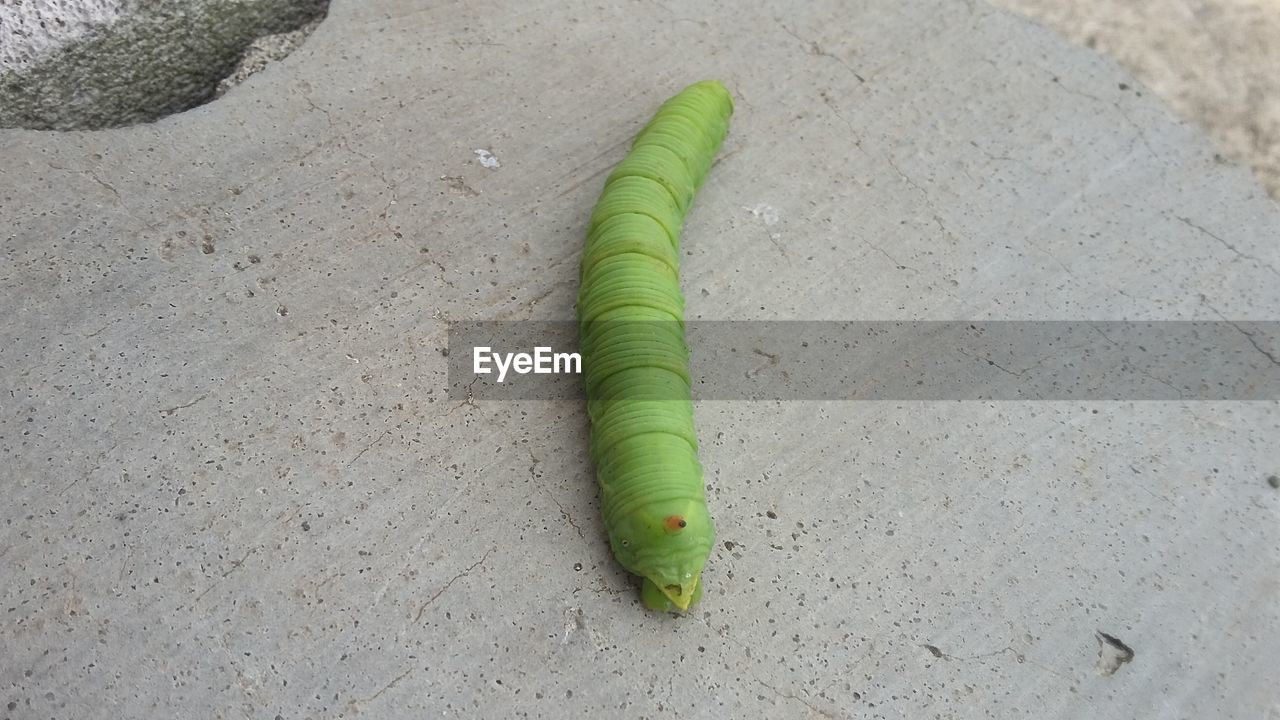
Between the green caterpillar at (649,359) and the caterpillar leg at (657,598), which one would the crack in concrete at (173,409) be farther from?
the caterpillar leg at (657,598)

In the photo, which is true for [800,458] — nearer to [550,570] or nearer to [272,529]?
[550,570]

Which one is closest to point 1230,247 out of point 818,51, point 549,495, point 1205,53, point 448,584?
point 1205,53

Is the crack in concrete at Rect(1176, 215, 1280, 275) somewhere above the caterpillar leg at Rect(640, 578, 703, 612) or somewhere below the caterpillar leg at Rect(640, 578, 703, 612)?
above

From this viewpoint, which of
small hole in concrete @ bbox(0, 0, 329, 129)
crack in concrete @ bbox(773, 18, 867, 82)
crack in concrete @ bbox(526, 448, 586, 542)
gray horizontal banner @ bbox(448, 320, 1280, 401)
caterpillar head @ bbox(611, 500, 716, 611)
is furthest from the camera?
crack in concrete @ bbox(773, 18, 867, 82)

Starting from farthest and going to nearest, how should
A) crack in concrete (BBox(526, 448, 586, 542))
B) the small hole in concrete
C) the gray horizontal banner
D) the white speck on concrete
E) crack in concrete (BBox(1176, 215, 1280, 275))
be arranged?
crack in concrete (BBox(1176, 215, 1280, 275)), the white speck on concrete, the small hole in concrete, the gray horizontal banner, crack in concrete (BBox(526, 448, 586, 542))

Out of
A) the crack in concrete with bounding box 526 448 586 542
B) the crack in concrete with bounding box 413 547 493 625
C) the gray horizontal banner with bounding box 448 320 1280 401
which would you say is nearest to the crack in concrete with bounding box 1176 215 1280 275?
the gray horizontal banner with bounding box 448 320 1280 401

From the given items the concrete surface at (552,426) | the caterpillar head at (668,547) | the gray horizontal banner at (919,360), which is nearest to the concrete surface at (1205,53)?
the concrete surface at (552,426)

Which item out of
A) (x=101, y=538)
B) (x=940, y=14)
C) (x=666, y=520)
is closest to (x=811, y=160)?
(x=940, y=14)

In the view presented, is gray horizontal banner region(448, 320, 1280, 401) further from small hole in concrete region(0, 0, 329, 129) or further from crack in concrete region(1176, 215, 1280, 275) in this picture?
small hole in concrete region(0, 0, 329, 129)
